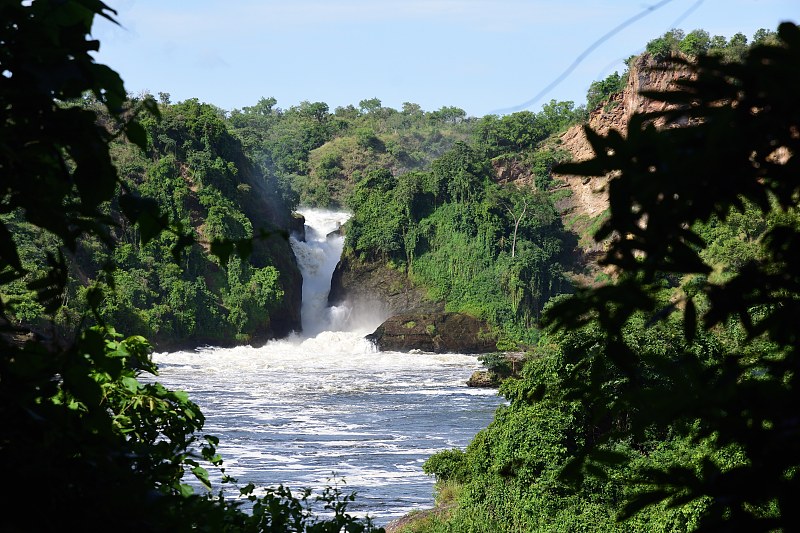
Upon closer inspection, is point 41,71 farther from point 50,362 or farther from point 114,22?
point 50,362

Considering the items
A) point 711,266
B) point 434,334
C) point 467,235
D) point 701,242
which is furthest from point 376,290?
point 711,266

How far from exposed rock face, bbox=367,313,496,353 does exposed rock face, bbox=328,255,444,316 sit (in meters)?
2.89

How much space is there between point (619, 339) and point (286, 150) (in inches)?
2636

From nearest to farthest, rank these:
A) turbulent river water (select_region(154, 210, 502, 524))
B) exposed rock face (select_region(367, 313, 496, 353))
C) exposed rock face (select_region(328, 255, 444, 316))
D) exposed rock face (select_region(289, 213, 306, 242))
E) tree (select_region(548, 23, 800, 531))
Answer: tree (select_region(548, 23, 800, 531)) → turbulent river water (select_region(154, 210, 502, 524)) → exposed rock face (select_region(367, 313, 496, 353)) → exposed rock face (select_region(328, 255, 444, 316)) → exposed rock face (select_region(289, 213, 306, 242))

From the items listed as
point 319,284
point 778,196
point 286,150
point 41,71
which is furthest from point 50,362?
point 286,150

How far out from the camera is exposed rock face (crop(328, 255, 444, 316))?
44.0 m

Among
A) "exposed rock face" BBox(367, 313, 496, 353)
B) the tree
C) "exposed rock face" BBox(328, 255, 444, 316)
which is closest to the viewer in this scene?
the tree

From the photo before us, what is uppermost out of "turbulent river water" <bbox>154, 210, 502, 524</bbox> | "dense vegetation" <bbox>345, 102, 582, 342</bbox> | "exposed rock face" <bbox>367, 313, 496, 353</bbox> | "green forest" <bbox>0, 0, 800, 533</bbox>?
"dense vegetation" <bbox>345, 102, 582, 342</bbox>

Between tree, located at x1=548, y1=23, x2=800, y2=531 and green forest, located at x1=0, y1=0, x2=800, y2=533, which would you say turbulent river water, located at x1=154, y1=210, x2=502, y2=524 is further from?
tree, located at x1=548, y1=23, x2=800, y2=531

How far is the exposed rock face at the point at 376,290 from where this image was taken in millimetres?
44031

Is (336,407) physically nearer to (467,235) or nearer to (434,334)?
(434,334)

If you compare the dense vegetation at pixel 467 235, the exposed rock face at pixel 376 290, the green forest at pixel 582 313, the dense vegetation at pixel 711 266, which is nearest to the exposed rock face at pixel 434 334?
the dense vegetation at pixel 467 235

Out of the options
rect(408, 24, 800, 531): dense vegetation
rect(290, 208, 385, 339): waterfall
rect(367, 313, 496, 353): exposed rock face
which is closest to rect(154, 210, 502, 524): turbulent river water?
rect(290, 208, 385, 339): waterfall

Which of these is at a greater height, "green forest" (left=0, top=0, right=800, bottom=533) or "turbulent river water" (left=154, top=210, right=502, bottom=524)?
"green forest" (left=0, top=0, right=800, bottom=533)
